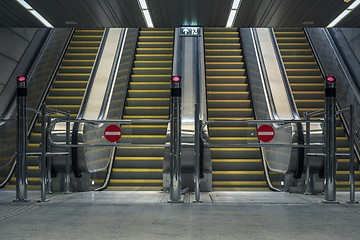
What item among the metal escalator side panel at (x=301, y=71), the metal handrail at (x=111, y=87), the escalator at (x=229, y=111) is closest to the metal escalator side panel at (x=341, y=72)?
the metal escalator side panel at (x=301, y=71)

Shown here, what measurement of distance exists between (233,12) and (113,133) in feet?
8.04

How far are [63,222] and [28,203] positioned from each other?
1.62 metres

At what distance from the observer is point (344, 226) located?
14.8 feet

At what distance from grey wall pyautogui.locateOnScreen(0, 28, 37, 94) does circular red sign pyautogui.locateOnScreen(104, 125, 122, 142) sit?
2.97m

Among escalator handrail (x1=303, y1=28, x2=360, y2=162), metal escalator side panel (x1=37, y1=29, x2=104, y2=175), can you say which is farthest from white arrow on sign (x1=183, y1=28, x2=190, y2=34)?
metal escalator side panel (x1=37, y1=29, x2=104, y2=175)

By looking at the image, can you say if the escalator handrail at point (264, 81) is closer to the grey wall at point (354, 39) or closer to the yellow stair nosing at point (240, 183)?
the yellow stair nosing at point (240, 183)

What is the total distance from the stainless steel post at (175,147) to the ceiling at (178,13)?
4.57 ft

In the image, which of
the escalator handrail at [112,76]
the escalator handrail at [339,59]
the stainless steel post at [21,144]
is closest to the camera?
the stainless steel post at [21,144]

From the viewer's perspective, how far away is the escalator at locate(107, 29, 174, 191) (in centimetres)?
906

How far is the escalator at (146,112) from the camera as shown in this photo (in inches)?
357

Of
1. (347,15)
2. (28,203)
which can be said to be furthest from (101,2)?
(347,15)

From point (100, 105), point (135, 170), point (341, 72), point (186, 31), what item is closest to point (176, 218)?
point (135, 170)

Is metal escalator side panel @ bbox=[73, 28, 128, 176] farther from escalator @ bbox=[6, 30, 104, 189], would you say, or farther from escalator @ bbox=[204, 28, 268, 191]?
escalator @ bbox=[204, 28, 268, 191]

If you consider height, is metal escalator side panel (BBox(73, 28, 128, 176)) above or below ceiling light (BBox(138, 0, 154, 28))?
below
